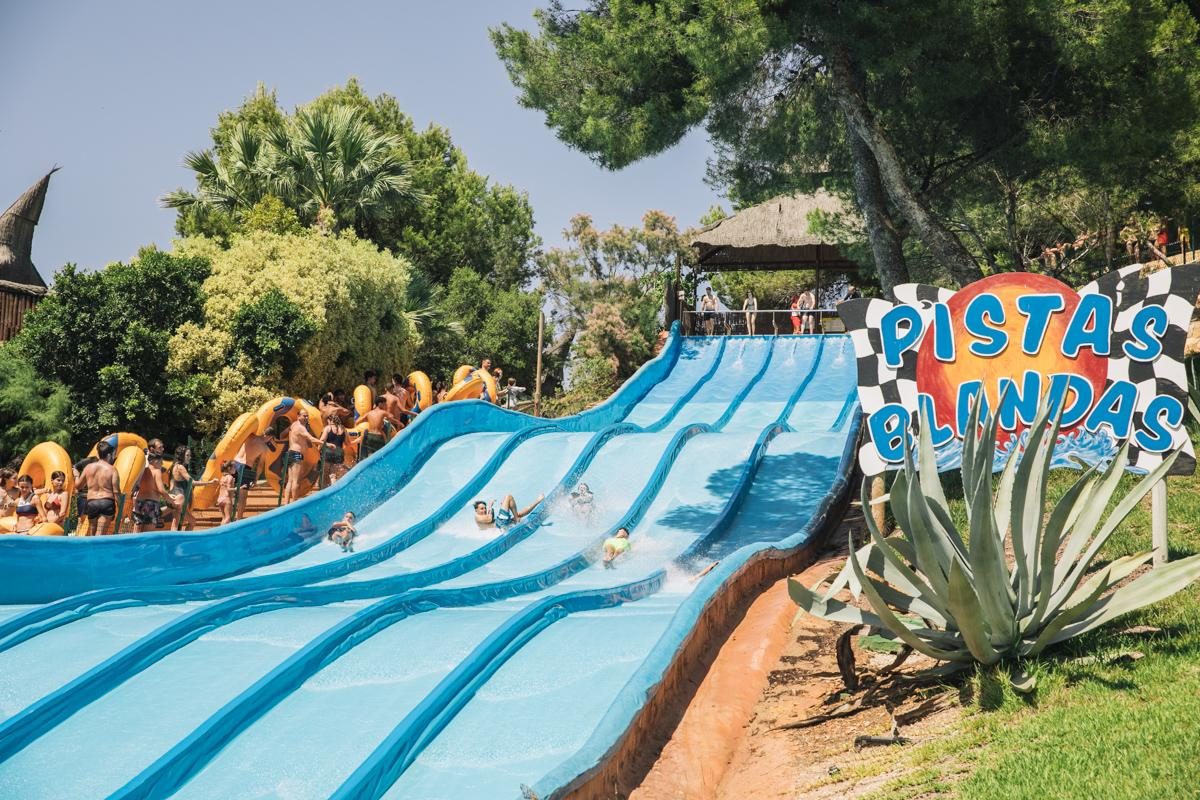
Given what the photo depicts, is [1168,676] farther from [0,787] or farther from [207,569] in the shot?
[207,569]

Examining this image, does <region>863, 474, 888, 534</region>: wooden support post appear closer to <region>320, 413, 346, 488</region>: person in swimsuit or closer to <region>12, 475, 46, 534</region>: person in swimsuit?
<region>320, 413, 346, 488</region>: person in swimsuit

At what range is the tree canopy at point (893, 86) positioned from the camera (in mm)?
11984

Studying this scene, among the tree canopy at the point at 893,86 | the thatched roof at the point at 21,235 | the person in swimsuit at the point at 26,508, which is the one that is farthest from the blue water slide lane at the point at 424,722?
the thatched roof at the point at 21,235

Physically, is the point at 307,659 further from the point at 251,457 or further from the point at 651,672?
the point at 251,457

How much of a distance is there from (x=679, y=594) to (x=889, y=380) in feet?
9.45

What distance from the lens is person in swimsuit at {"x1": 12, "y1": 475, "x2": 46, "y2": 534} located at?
11055 millimetres

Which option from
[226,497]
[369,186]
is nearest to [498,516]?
[226,497]

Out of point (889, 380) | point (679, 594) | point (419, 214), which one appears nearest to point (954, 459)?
point (889, 380)

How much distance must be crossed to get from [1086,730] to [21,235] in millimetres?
28858

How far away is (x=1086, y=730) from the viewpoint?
4.80 m

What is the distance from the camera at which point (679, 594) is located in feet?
32.9

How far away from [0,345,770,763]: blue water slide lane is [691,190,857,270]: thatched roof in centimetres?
1327

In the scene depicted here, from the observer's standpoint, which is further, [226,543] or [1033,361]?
[226,543]

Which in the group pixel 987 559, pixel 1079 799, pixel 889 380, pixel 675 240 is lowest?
pixel 1079 799
